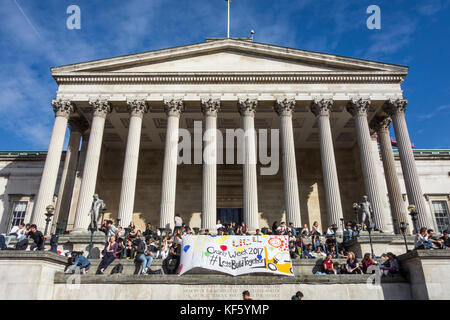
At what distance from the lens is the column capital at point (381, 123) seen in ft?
90.5

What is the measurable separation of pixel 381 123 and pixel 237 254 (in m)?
19.7

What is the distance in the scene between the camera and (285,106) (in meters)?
25.3

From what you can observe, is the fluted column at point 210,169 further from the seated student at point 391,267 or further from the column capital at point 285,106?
the seated student at point 391,267

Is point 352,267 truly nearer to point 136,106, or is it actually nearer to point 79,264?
point 79,264

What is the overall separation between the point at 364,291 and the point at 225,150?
22.4 metres

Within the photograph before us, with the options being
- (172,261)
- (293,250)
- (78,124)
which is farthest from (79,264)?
(78,124)

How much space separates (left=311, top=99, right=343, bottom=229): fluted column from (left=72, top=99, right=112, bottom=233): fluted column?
15.9m

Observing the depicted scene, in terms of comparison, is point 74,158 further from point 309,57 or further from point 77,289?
point 309,57

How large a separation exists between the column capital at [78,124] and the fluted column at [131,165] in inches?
216

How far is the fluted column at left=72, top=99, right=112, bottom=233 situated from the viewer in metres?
22.3

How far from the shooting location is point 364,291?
1241 centimetres

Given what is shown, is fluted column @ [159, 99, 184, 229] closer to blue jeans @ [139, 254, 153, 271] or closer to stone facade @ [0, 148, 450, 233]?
blue jeans @ [139, 254, 153, 271]

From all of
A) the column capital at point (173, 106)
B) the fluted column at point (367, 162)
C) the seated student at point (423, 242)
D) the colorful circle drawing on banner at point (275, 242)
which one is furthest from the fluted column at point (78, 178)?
the seated student at point (423, 242)
